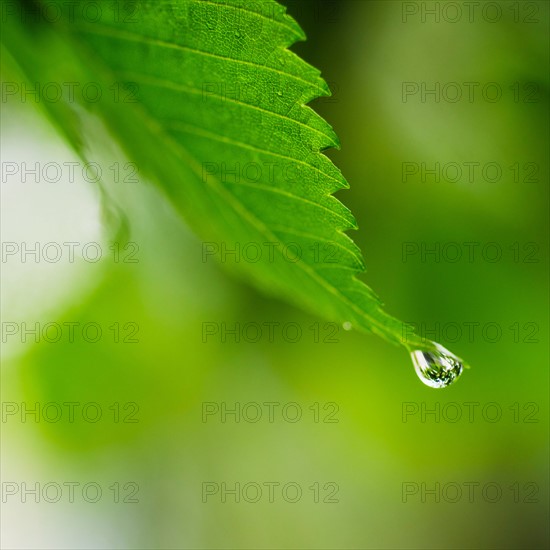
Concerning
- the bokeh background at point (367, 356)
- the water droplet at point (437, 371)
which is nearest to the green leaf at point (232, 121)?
the water droplet at point (437, 371)

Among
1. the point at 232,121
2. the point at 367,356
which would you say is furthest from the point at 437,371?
the point at 367,356

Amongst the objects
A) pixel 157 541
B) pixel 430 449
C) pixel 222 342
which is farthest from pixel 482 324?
pixel 157 541

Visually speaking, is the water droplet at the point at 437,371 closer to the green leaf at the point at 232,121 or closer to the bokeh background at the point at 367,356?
the green leaf at the point at 232,121

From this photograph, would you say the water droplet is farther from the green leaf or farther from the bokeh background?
the bokeh background

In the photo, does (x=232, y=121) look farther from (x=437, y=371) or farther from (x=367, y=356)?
(x=367, y=356)

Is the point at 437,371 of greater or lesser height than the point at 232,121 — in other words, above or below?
below

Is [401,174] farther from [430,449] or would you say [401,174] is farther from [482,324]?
[430,449]
